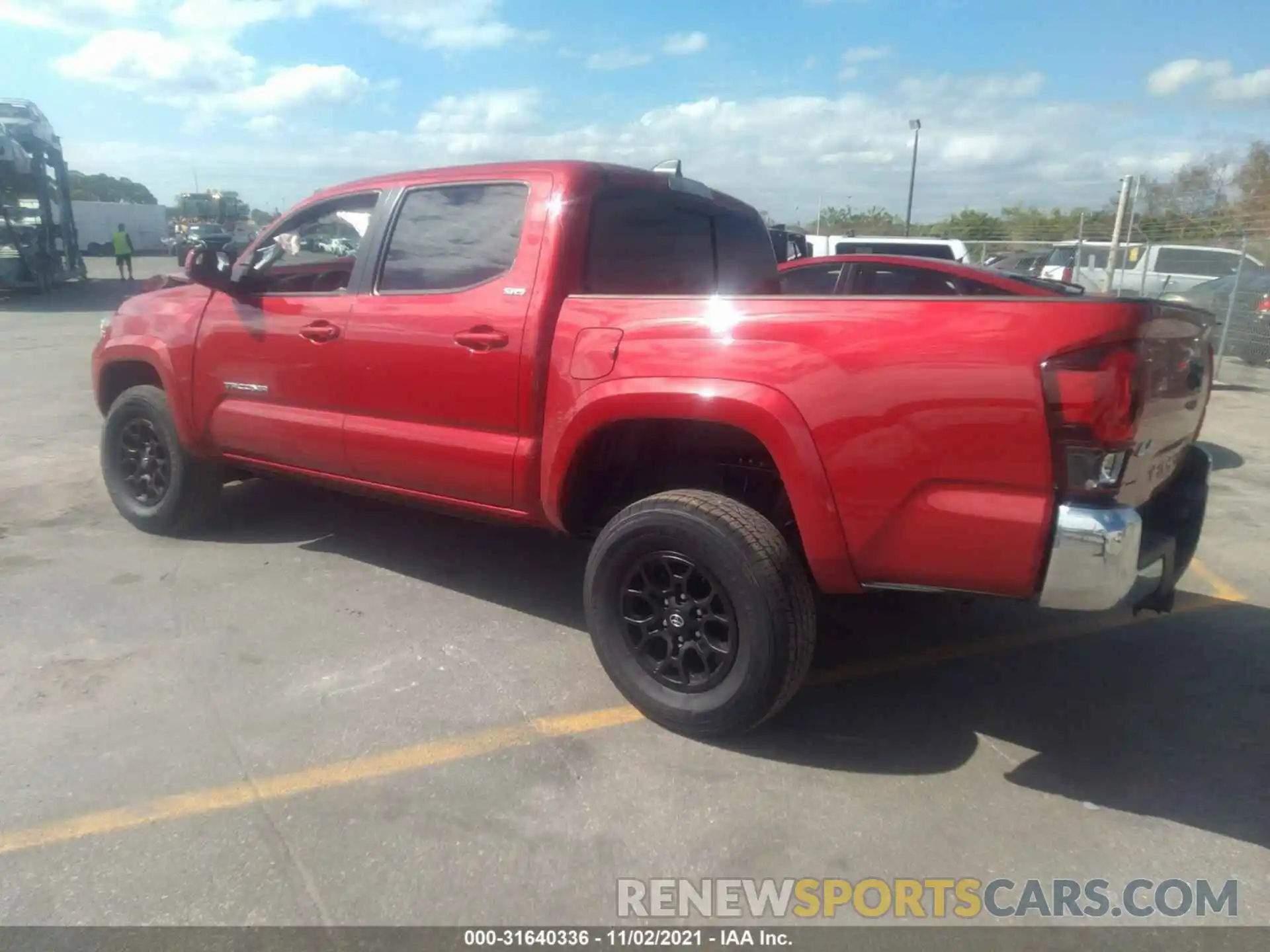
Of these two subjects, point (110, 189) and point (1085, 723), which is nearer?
point (1085, 723)

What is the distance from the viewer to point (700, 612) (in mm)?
3271

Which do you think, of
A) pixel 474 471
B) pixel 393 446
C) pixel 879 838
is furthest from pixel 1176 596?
pixel 393 446

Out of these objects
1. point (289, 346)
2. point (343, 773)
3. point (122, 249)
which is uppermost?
point (289, 346)

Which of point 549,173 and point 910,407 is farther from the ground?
point 549,173

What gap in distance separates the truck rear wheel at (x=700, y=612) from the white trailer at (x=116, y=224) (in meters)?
47.6

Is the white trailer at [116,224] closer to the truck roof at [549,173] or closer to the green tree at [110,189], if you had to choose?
the green tree at [110,189]

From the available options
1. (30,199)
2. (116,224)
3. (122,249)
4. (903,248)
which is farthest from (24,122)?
(116,224)

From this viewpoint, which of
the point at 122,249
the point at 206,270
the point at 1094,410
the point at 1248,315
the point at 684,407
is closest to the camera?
the point at 1094,410

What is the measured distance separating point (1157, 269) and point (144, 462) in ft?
52.8

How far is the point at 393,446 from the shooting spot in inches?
164

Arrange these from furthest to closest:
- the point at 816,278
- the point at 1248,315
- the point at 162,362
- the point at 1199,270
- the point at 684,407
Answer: the point at 1199,270 → the point at 1248,315 → the point at 816,278 → the point at 162,362 → the point at 684,407

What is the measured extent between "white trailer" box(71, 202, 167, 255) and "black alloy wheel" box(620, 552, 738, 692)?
47619 mm

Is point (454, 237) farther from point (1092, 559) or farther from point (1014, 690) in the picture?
point (1014, 690)

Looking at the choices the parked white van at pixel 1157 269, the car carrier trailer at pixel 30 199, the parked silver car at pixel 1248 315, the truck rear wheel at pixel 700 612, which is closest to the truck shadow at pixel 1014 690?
the truck rear wheel at pixel 700 612
